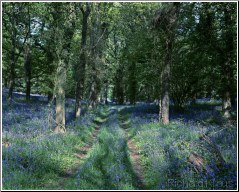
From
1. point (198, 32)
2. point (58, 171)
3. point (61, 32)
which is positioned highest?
point (198, 32)

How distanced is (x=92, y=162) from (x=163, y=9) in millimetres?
11045

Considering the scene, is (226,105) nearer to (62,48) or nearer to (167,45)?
(167,45)

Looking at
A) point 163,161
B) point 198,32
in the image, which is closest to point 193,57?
point 198,32

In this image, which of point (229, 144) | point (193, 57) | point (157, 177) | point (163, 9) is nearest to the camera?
point (157, 177)

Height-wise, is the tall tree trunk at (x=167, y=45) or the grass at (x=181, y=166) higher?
the tall tree trunk at (x=167, y=45)

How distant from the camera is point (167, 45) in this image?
17.9m

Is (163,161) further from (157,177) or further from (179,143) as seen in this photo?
(179,143)

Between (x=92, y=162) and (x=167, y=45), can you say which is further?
(x=167, y=45)

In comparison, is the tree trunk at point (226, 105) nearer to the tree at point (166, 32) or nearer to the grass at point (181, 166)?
the tree at point (166, 32)

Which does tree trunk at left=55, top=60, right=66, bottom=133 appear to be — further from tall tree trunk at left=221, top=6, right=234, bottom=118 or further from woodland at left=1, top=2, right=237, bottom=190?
tall tree trunk at left=221, top=6, right=234, bottom=118

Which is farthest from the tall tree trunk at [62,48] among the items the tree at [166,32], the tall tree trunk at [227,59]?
the tall tree trunk at [227,59]

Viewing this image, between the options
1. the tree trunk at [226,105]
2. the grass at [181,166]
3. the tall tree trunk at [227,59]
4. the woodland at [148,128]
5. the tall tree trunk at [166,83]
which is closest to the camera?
the grass at [181,166]

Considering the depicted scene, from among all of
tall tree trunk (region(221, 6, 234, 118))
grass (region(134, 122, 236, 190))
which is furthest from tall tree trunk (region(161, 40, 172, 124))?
grass (region(134, 122, 236, 190))

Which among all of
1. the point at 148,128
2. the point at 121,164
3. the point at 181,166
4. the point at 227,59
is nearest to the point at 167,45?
the point at 227,59
